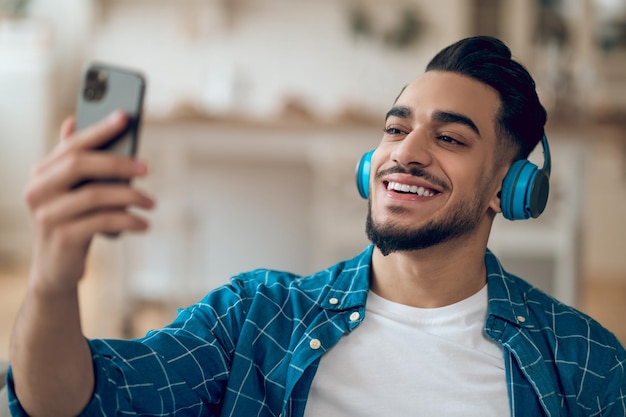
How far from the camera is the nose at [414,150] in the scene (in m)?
1.23

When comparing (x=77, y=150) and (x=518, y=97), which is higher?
(x=518, y=97)

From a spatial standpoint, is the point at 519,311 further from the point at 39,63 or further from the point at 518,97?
the point at 39,63

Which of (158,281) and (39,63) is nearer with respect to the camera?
(158,281)

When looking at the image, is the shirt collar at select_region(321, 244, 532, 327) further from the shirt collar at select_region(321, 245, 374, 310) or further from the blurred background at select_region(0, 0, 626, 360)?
the blurred background at select_region(0, 0, 626, 360)

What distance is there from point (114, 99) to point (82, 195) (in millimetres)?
103

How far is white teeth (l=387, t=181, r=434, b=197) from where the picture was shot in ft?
3.99

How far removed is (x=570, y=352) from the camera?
116cm

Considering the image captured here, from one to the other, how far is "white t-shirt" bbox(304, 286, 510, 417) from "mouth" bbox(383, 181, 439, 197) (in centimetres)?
19

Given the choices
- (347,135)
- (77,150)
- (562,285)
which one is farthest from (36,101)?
(77,150)

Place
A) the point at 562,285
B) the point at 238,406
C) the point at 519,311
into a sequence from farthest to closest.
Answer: the point at 562,285 → the point at 519,311 → the point at 238,406

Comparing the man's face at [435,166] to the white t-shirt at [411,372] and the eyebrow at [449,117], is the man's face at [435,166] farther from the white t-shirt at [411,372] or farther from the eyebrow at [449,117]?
the white t-shirt at [411,372]

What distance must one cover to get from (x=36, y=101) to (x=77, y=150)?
4.60 meters

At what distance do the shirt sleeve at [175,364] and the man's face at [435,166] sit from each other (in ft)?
0.85

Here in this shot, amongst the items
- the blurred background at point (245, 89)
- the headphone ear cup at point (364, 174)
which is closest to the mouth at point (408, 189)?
the headphone ear cup at point (364, 174)
